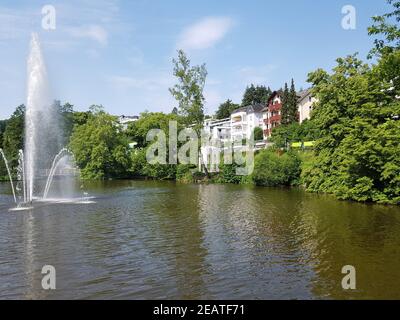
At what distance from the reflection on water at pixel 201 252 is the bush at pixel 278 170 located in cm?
2366

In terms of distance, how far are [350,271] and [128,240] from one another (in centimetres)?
1095

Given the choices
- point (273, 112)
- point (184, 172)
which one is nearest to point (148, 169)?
point (184, 172)

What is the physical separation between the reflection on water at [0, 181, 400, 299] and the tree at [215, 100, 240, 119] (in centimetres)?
11648

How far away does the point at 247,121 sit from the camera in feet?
389

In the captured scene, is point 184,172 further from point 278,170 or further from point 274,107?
point 274,107

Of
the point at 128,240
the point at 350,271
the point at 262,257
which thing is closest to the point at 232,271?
the point at 262,257

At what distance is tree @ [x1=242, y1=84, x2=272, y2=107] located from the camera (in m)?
158

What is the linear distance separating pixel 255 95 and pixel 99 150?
8786 cm

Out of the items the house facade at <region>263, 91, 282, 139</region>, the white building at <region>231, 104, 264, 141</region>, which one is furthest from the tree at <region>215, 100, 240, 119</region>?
the house facade at <region>263, 91, 282, 139</region>

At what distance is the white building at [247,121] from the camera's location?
115688 mm

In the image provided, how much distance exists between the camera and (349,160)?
3588 centimetres

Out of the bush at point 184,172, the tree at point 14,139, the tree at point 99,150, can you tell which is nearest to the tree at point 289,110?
the bush at point 184,172

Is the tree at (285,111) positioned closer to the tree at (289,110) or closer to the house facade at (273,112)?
the tree at (289,110)
